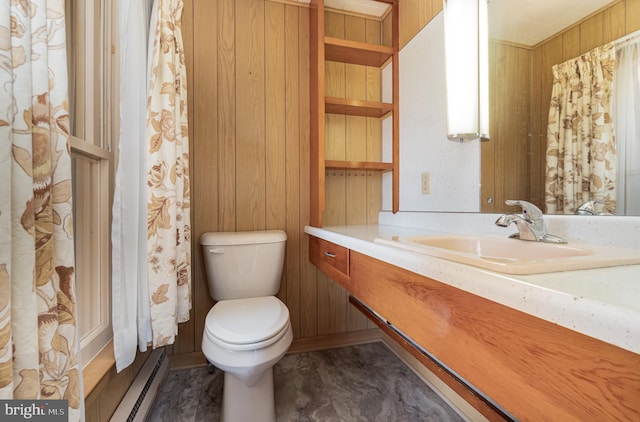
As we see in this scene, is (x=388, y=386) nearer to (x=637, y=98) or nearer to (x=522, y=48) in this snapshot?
(x=637, y=98)

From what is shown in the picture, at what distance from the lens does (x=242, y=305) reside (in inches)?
55.7

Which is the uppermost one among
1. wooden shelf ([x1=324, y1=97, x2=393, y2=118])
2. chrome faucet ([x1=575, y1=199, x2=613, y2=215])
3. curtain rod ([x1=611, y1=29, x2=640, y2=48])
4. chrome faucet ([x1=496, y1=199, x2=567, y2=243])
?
wooden shelf ([x1=324, y1=97, x2=393, y2=118])

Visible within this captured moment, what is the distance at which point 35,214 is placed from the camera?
0.48 metres

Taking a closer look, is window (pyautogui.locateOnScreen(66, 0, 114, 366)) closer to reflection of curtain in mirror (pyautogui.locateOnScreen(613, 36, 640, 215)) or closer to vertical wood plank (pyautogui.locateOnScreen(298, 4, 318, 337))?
vertical wood plank (pyautogui.locateOnScreen(298, 4, 318, 337))

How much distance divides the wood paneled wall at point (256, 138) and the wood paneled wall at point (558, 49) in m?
1.10

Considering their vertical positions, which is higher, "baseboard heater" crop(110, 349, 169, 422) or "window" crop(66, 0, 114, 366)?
"window" crop(66, 0, 114, 366)

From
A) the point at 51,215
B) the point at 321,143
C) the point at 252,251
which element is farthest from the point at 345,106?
the point at 51,215

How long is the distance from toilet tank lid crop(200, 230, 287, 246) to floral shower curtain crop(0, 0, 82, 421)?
0.99 meters

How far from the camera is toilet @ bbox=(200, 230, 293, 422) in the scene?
3.59ft

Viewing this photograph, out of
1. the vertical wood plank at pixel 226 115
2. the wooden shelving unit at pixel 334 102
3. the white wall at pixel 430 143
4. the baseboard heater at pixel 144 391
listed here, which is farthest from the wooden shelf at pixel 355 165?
the baseboard heater at pixel 144 391

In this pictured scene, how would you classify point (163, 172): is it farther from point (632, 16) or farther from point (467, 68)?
point (632, 16)


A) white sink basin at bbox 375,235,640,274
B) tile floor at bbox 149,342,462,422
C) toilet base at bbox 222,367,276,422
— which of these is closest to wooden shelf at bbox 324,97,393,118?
white sink basin at bbox 375,235,640,274

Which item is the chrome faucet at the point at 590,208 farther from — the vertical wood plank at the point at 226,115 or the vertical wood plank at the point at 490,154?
the vertical wood plank at the point at 226,115

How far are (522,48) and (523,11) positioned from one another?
14 cm
